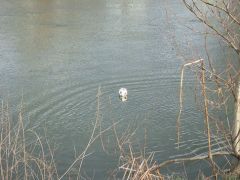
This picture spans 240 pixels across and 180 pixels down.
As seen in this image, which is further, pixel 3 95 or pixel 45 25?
pixel 45 25

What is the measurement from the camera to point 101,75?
12922 millimetres

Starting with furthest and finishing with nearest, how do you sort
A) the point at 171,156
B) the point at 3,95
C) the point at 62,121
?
the point at 3,95, the point at 62,121, the point at 171,156

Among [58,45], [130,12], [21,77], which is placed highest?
[130,12]

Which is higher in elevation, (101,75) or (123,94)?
(101,75)

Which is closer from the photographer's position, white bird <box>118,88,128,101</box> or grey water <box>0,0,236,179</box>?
grey water <box>0,0,236,179</box>

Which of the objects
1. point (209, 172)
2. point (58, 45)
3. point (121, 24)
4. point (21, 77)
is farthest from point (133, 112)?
point (121, 24)

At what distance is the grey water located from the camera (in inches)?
375

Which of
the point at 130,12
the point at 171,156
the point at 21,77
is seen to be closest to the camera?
the point at 171,156

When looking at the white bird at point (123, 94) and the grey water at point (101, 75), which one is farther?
the white bird at point (123, 94)

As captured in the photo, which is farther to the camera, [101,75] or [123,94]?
[101,75]

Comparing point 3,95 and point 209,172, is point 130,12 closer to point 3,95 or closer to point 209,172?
point 3,95

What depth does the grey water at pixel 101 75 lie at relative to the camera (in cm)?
952

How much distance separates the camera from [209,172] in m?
8.16

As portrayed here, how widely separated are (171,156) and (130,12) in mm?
13409
